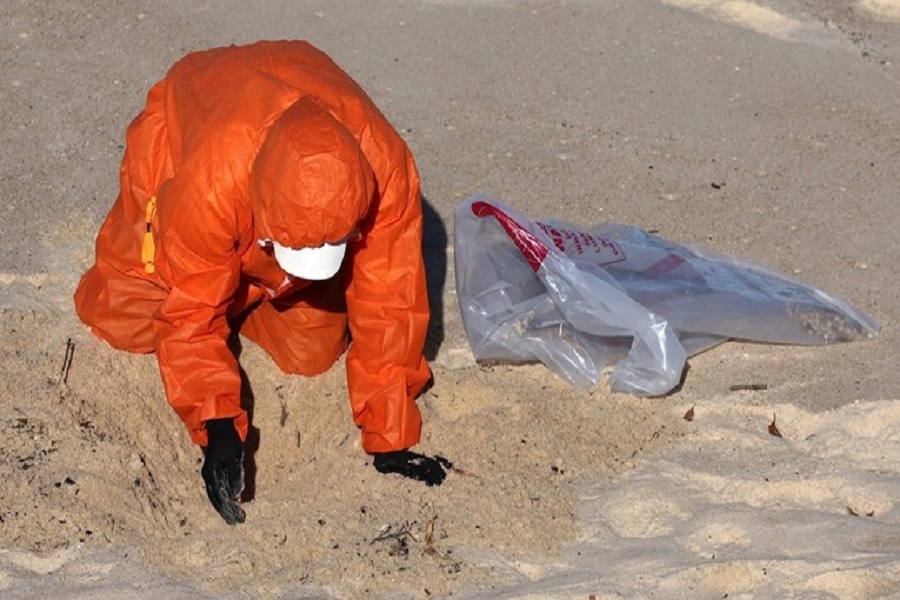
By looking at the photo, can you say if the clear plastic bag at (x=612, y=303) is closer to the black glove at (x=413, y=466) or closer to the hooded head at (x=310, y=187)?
the black glove at (x=413, y=466)

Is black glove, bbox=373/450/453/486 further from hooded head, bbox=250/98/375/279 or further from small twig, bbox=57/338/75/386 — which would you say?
small twig, bbox=57/338/75/386

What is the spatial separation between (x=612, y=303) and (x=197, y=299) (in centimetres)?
114

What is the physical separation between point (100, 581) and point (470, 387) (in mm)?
1106

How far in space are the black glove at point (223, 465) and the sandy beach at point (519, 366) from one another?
2.4 inches

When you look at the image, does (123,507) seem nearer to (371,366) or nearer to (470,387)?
(371,366)

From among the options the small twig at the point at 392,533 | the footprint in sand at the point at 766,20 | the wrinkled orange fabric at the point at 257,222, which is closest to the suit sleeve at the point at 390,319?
the wrinkled orange fabric at the point at 257,222

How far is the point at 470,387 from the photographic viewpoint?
12.6ft

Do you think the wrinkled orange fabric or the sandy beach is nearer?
the wrinkled orange fabric

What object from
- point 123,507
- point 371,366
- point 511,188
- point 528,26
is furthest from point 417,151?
point 123,507

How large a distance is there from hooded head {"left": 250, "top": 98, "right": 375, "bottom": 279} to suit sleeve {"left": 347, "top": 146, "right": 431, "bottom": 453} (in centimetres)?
27

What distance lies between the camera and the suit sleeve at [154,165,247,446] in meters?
3.11

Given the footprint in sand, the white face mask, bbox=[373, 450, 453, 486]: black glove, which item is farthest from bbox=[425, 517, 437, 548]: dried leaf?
the footprint in sand

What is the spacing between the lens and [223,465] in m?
3.31

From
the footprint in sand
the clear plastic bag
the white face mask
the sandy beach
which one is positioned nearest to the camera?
the white face mask
